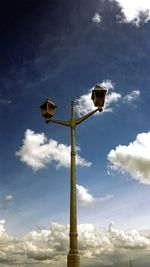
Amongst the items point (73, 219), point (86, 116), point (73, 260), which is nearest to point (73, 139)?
point (86, 116)

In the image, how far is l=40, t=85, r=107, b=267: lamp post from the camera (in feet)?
26.9

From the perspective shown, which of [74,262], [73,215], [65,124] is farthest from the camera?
[65,124]

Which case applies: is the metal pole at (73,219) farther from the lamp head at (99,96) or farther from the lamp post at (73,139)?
the lamp head at (99,96)

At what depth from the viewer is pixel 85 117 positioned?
10.4 meters

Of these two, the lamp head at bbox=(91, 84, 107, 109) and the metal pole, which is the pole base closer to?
the metal pole

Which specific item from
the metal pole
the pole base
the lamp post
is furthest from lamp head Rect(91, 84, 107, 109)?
the pole base

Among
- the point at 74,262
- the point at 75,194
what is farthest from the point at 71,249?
the point at 75,194

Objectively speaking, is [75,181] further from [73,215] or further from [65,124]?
[65,124]

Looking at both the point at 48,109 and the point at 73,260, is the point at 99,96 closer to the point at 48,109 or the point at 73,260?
the point at 48,109

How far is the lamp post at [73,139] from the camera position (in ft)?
26.9

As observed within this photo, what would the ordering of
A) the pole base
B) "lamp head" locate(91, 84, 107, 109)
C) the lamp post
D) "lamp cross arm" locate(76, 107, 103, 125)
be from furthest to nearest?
"lamp head" locate(91, 84, 107, 109), "lamp cross arm" locate(76, 107, 103, 125), the lamp post, the pole base

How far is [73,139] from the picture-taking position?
9805mm

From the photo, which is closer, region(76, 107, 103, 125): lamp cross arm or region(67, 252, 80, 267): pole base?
region(67, 252, 80, 267): pole base

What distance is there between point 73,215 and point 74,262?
1.10 meters
